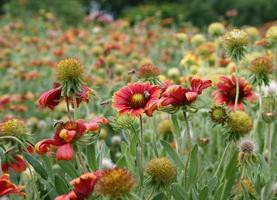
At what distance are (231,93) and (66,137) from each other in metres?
0.82

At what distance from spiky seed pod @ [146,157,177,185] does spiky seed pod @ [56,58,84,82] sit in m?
0.34

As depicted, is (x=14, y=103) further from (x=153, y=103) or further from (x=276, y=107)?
(x=153, y=103)

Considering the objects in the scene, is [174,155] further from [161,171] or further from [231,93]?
[231,93]

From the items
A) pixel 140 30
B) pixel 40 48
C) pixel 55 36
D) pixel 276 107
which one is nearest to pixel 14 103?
pixel 40 48

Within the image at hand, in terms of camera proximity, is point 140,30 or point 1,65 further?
point 140,30

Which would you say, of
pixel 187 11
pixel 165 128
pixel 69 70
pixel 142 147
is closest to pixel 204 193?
pixel 142 147

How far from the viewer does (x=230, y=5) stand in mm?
14070

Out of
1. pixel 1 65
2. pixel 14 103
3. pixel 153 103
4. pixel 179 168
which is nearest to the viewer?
pixel 153 103

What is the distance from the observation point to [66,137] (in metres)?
1.45

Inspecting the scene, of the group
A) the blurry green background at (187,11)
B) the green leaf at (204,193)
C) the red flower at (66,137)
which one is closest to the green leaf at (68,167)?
the red flower at (66,137)

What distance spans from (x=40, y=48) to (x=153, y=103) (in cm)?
483

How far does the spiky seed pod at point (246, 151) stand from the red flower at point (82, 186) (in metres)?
0.57

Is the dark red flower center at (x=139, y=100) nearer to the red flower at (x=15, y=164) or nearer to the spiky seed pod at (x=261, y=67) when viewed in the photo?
the red flower at (x=15, y=164)

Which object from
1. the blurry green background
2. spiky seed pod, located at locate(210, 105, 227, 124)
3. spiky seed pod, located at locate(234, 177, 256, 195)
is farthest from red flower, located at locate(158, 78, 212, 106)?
the blurry green background
